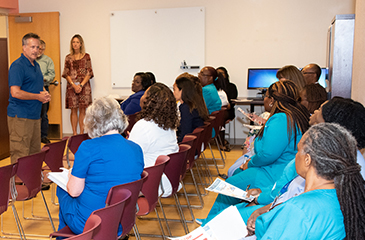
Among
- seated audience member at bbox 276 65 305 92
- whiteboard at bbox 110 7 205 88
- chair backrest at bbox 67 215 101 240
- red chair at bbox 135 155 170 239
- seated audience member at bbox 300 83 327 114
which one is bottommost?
red chair at bbox 135 155 170 239

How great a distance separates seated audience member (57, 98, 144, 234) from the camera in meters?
2.07

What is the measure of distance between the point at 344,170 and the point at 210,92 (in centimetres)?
421

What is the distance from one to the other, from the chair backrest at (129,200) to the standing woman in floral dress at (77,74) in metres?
5.68

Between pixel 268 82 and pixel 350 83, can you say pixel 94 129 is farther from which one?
pixel 268 82

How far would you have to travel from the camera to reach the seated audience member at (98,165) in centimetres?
207

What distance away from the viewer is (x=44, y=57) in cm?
731

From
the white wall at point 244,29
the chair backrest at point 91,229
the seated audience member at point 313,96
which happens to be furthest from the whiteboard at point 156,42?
the chair backrest at point 91,229

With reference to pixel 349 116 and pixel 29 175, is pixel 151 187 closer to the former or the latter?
pixel 29 175

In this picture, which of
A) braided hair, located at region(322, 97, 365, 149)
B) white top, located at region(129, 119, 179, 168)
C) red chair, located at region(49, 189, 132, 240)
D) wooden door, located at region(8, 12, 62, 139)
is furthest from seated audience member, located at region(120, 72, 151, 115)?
wooden door, located at region(8, 12, 62, 139)

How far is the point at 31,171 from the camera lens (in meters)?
2.82

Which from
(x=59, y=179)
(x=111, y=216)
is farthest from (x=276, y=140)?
(x=59, y=179)

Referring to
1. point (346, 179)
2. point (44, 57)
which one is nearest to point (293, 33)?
point (44, 57)

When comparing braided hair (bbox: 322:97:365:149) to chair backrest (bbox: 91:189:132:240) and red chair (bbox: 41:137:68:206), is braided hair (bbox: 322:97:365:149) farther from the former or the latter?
red chair (bbox: 41:137:68:206)

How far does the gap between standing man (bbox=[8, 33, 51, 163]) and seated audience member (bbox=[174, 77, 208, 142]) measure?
1563 mm
